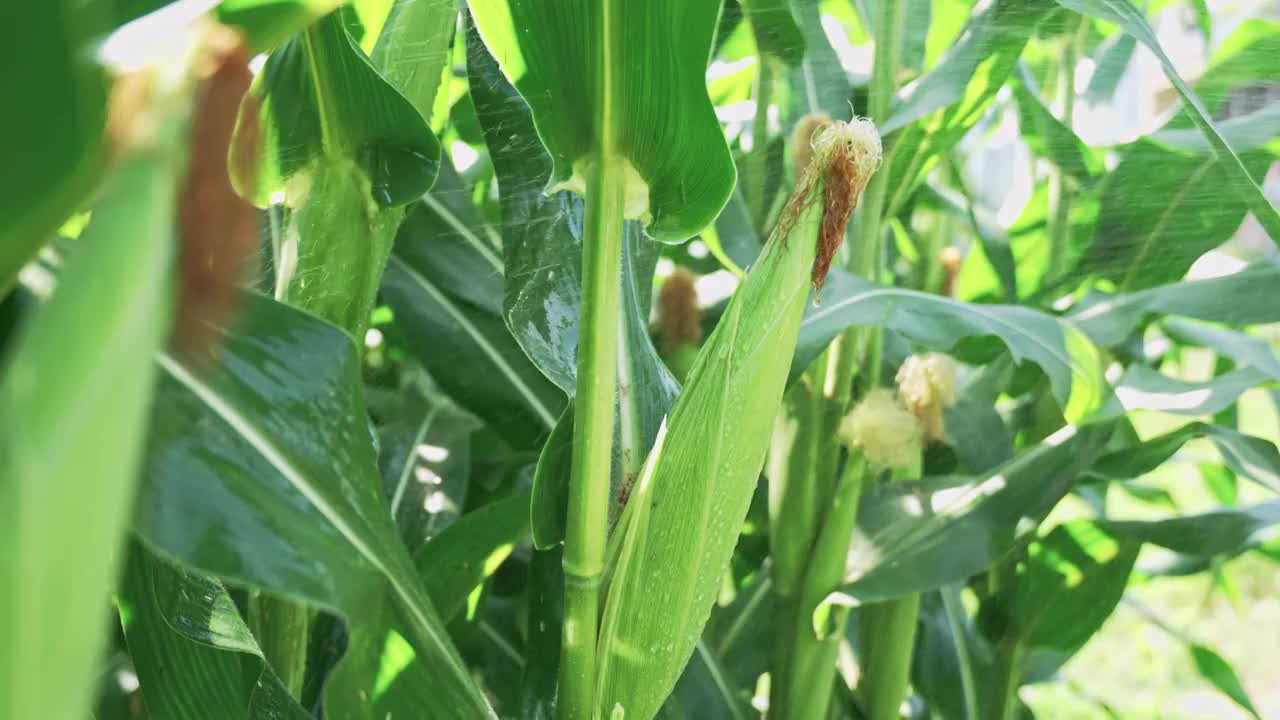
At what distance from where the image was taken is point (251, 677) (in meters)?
0.47

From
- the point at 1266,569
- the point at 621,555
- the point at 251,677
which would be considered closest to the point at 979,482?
the point at 621,555

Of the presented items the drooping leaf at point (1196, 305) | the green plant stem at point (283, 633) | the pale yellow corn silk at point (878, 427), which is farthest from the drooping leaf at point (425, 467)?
the drooping leaf at point (1196, 305)

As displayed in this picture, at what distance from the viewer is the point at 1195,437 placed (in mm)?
697

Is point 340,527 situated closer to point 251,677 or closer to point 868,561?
point 251,677

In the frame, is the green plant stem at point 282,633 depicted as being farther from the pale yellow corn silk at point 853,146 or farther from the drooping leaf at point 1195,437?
the drooping leaf at point 1195,437

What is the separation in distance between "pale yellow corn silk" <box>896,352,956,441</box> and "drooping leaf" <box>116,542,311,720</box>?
1.39 ft

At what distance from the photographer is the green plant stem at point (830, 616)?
25.6 inches

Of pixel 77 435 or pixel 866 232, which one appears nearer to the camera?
pixel 77 435

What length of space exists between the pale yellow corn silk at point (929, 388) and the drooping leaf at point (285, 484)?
0.41 meters

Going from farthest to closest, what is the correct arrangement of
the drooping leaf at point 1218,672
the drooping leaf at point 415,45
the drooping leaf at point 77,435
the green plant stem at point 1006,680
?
1. the drooping leaf at point 1218,672
2. the green plant stem at point 1006,680
3. the drooping leaf at point 415,45
4. the drooping leaf at point 77,435

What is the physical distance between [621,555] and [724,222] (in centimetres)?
33

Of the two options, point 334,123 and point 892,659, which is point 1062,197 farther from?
point 334,123

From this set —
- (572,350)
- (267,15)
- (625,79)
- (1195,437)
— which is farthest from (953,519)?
(267,15)

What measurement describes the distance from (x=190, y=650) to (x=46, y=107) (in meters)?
0.34
